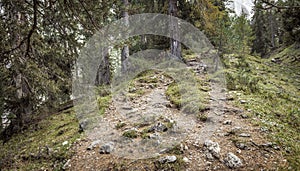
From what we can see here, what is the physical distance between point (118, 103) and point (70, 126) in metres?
1.84

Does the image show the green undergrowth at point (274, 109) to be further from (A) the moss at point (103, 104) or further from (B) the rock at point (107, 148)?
(A) the moss at point (103, 104)

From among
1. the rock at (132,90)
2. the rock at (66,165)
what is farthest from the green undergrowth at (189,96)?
the rock at (66,165)

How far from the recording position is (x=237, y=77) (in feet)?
27.3

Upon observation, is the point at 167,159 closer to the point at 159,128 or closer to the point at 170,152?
the point at 170,152

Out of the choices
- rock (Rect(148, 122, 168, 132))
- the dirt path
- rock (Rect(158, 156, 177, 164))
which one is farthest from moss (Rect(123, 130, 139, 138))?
rock (Rect(158, 156, 177, 164))

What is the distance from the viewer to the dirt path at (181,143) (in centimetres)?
347

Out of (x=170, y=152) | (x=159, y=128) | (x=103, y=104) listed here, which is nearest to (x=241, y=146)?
(x=170, y=152)

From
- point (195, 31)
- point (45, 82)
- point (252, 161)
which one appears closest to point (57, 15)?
point (45, 82)

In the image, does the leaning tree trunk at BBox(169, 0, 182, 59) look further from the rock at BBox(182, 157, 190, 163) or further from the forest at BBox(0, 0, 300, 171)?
the rock at BBox(182, 157, 190, 163)

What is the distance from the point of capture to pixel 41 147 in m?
4.93

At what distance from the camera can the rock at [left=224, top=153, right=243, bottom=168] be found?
332cm

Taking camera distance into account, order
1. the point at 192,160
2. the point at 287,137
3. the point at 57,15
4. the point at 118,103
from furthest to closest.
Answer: the point at 118,103
the point at 287,137
the point at 192,160
the point at 57,15

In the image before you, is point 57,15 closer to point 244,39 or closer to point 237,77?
point 237,77

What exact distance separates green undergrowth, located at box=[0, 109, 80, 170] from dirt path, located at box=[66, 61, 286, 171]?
37cm
